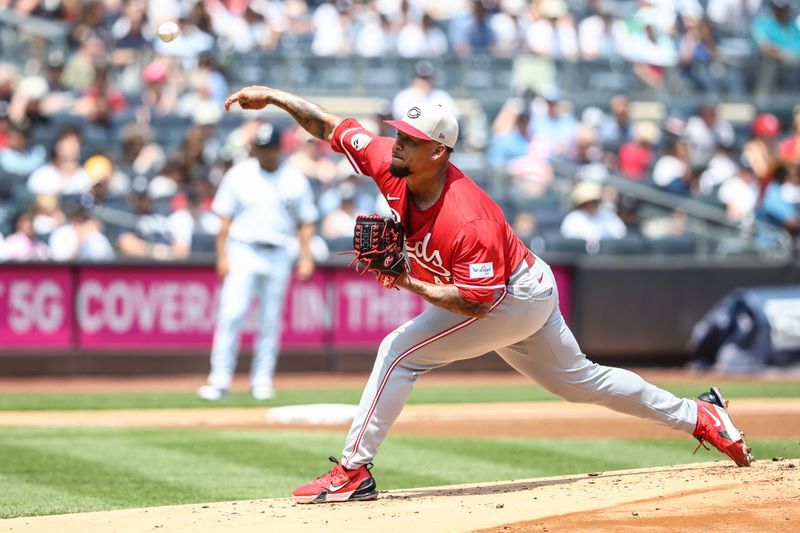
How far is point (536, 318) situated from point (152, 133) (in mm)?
10618

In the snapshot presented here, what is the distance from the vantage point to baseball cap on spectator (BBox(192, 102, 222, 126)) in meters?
15.9

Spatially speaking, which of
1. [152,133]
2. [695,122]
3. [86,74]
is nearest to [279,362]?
[152,133]

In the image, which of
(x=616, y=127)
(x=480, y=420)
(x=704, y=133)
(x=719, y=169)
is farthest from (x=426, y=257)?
(x=704, y=133)

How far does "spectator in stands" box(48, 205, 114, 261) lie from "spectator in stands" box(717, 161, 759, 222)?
7607 millimetres

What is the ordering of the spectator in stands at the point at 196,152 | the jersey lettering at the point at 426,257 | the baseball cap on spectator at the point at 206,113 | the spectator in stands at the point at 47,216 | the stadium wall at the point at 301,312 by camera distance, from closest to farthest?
the jersey lettering at the point at 426,257 → the stadium wall at the point at 301,312 → the spectator in stands at the point at 47,216 → the spectator in stands at the point at 196,152 → the baseball cap on spectator at the point at 206,113

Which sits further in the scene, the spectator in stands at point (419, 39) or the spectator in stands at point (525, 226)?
the spectator in stands at point (419, 39)

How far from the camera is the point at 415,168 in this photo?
5699 mm

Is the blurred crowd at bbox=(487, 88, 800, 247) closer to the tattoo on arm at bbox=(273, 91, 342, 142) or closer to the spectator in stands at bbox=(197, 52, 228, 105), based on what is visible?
the spectator in stands at bbox=(197, 52, 228, 105)

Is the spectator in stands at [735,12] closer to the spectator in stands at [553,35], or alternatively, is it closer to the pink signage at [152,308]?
the spectator in stands at [553,35]

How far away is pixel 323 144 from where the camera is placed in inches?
605

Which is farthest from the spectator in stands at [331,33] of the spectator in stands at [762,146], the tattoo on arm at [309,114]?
the tattoo on arm at [309,114]

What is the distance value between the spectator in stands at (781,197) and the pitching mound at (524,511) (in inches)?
373

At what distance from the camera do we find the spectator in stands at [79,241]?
1296 cm

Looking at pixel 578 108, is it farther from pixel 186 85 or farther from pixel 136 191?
pixel 136 191
